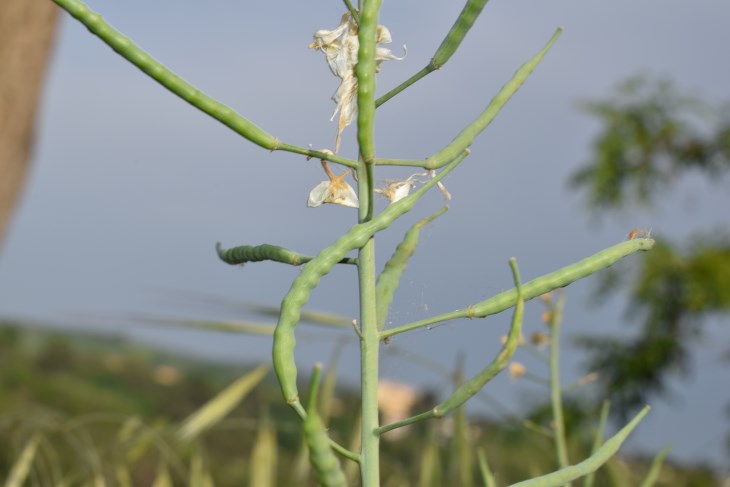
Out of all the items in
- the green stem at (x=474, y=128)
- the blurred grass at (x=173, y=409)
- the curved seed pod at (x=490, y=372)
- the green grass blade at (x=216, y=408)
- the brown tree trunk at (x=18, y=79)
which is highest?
the brown tree trunk at (x=18, y=79)

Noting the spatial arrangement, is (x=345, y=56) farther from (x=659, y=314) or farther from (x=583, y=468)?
(x=659, y=314)

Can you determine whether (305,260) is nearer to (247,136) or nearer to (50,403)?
(247,136)

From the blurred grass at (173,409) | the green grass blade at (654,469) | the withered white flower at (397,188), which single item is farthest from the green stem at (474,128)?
the blurred grass at (173,409)

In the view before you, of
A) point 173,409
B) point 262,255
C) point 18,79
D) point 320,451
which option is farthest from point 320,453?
point 173,409

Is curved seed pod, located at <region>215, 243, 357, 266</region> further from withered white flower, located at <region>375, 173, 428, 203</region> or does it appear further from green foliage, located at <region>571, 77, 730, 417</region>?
green foliage, located at <region>571, 77, 730, 417</region>

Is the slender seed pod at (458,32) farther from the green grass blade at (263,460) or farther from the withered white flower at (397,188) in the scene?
the green grass blade at (263,460)

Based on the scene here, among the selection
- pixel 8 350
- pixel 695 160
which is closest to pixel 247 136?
pixel 695 160
